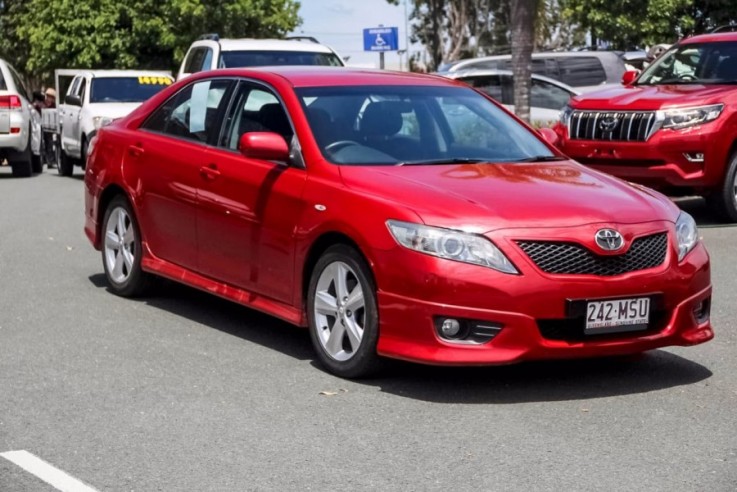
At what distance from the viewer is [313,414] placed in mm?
6871

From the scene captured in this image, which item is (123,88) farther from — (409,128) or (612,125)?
(409,128)

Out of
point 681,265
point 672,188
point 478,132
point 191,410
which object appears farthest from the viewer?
point 672,188

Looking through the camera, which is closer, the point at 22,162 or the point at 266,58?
the point at 266,58

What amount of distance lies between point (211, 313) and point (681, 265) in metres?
3.39

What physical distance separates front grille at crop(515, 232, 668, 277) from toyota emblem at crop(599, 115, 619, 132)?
24.7 feet

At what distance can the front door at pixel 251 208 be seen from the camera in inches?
318

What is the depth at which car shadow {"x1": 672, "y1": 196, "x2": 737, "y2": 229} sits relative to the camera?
48.6 feet

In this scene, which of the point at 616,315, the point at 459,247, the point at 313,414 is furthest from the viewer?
the point at 616,315

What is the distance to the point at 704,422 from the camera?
22.1ft

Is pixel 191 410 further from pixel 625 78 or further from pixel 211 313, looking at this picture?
pixel 625 78

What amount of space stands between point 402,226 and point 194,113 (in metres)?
2.67

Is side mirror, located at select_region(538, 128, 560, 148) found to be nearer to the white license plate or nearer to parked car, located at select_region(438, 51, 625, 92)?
the white license plate

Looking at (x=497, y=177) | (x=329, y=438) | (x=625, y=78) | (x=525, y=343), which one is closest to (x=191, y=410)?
(x=329, y=438)

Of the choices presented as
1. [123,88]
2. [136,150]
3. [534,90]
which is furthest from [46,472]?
[534,90]
